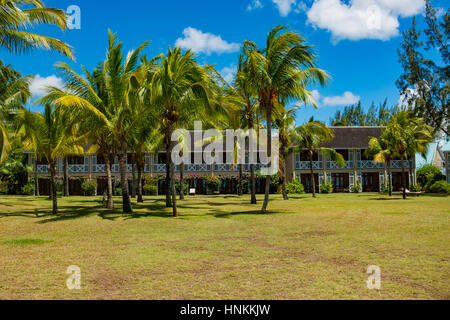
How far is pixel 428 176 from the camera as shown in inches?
1375

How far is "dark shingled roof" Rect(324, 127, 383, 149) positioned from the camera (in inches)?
1544

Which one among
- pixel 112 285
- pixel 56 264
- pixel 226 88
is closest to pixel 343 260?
pixel 112 285

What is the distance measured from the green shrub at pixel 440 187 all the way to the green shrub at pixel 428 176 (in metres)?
0.93

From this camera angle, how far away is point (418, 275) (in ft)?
18.5

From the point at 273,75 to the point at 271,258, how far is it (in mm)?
9575

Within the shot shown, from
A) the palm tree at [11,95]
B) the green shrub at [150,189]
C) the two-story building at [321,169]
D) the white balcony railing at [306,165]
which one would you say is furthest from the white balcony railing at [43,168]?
the white balcony railing at [306,165]

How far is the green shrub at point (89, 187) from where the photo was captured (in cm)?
3534

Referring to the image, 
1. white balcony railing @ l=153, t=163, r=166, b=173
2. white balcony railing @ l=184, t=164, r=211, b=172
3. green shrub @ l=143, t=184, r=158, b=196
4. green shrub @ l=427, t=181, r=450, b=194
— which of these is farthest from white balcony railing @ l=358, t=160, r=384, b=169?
green shrub @ l=143, t=184, r=158, b=196

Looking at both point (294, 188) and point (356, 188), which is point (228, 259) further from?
point (356, 188)

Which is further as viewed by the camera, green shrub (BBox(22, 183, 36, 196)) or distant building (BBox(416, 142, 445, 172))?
distant building (BBox(416, 142, 445, 172))

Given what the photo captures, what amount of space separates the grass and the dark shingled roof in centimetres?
2763

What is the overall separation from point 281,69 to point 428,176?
26.6 metres

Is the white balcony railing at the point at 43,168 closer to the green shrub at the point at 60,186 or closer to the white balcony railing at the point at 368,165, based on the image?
the green shrub at the point at 60,186

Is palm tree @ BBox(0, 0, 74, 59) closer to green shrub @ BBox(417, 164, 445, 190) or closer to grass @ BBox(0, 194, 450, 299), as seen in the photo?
grass @ BBox(0, 194, 450, 299)
